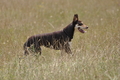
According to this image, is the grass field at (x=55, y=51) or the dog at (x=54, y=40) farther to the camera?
the dog at (x=54, y=40)

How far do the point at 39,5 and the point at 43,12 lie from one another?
120 cm

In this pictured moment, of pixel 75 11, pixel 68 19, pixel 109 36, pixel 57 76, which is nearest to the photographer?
pixel 57 76

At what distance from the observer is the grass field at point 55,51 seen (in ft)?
14.1

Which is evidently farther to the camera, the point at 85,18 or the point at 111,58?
the point at 85,18

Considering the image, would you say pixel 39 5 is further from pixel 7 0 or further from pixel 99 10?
pixel 99 10

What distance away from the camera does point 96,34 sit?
725cm

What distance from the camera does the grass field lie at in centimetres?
429

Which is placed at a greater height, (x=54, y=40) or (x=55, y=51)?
(x=54, y=40)

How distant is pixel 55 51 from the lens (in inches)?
239

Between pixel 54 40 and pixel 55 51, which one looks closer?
pixel 55 51

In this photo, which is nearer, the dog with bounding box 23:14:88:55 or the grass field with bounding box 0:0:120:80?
the grass field with bounding box 0:0:120:80

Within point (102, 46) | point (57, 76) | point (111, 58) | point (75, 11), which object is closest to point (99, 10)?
point (75, 11)

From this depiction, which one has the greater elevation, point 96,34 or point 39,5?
point 96,34

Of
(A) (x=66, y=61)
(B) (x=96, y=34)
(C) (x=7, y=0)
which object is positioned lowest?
(C) (x=7, y=0)
